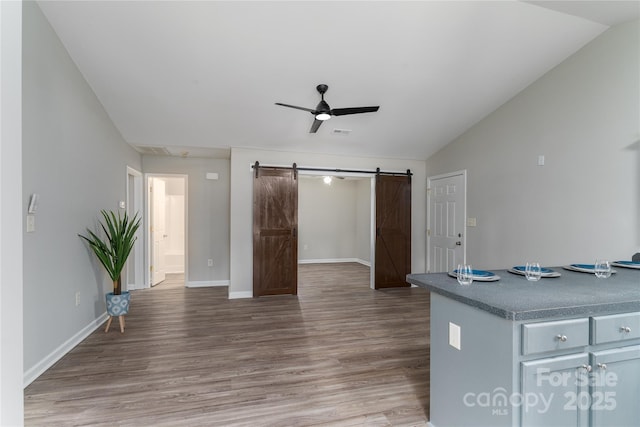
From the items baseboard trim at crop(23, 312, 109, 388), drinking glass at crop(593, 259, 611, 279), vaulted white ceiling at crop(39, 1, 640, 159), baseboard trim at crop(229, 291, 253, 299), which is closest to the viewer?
drinking glass at crop(593, 259, 611, 279)

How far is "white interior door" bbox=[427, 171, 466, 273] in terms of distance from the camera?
4926mm

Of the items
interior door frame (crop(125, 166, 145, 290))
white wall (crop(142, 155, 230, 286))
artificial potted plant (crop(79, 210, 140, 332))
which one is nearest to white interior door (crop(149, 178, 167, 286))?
interior door frame (crop(125, 166, 145, 290))

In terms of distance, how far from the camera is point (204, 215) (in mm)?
5598

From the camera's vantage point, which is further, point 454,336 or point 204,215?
point 204,215

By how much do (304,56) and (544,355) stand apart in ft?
10.2

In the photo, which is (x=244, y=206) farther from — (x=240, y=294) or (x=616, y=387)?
(x=616, y=387)

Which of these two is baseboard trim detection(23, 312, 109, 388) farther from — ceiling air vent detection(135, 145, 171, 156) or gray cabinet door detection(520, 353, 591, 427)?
gray cabinet door detection(520, 353, 591, 427)

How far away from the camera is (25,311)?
230 cm

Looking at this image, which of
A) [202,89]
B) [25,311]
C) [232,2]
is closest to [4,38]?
[232,2]

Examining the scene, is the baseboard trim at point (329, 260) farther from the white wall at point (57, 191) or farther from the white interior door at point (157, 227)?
the white wall at point (57, 191)

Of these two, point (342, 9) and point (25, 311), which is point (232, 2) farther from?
point (25, 311)

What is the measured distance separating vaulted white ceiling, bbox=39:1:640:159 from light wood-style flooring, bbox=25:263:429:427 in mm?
2673

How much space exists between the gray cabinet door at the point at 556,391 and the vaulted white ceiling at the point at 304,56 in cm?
281

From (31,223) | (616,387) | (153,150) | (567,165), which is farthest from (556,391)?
(153,150)
